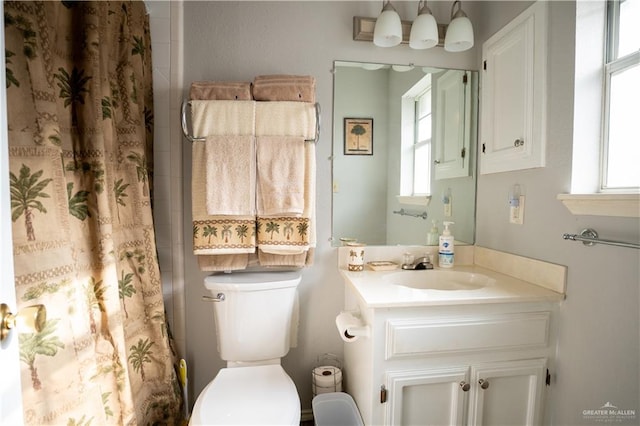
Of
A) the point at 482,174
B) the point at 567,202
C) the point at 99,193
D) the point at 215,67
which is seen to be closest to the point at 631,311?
the point at 567,202

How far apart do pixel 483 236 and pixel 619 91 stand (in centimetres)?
81

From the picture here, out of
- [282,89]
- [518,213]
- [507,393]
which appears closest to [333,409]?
[507,393]

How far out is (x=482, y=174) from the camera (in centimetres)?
158

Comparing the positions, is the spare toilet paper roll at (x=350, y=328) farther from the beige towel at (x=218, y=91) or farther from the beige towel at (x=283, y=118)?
the beige towel at (x=218, y=91)

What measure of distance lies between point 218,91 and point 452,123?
1227 millimetres

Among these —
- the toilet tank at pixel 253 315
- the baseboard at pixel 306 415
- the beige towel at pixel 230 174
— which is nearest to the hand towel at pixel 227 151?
the beige towel at pixel 230 174

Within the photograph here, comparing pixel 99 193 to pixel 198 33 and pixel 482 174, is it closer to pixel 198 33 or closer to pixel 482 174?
pixel 198 33

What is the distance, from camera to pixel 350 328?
113 cm

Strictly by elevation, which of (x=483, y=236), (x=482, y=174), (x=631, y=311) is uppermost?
(x=482, y=174)

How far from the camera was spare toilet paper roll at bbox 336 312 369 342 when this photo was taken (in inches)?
44.2

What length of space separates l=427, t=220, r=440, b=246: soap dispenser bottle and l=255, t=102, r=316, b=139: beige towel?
0.86 m

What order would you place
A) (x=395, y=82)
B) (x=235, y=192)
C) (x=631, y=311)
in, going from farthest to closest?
1. (x=395, y=82)
2. (x=235, y=192)
3. (x=631, y=311)

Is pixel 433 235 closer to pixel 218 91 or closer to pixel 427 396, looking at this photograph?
pixel 427 396

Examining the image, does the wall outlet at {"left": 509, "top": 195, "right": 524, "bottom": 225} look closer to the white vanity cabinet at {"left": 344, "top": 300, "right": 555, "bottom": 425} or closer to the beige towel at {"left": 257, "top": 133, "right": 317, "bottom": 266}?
the white vanity cabinet at {"left": 344, "top": 300, "right": 555, "bottom": 425}
